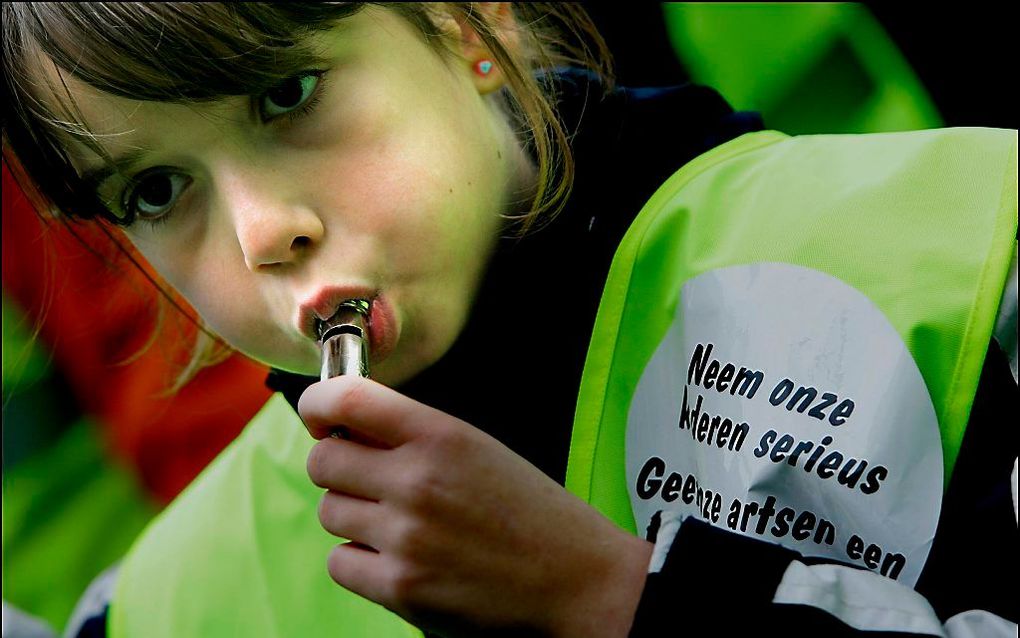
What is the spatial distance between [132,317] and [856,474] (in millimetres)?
858

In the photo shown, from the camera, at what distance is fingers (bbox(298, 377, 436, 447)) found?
1.91 feet

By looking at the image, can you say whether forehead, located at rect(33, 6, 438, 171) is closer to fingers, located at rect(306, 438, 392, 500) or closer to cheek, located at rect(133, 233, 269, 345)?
cheek, located at rect(133, 233, 269, 345)

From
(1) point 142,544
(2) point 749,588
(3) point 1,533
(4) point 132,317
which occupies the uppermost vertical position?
(4) point 132,317

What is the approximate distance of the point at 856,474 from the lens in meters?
0.65

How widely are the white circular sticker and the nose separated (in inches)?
9.0

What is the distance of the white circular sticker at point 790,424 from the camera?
65 centimetres

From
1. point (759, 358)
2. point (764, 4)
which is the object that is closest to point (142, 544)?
point (759, 358)

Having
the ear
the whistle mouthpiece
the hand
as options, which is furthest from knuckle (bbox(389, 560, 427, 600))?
the ear

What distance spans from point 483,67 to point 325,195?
0.63ft

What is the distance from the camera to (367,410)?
58 cm

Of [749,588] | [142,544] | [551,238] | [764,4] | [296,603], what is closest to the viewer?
[749,588]

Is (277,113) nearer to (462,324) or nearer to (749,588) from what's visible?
(462,324)

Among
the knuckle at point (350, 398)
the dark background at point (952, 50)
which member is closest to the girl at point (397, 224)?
the knuckle at point (350, 398)

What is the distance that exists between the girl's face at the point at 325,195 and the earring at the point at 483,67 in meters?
0.05
